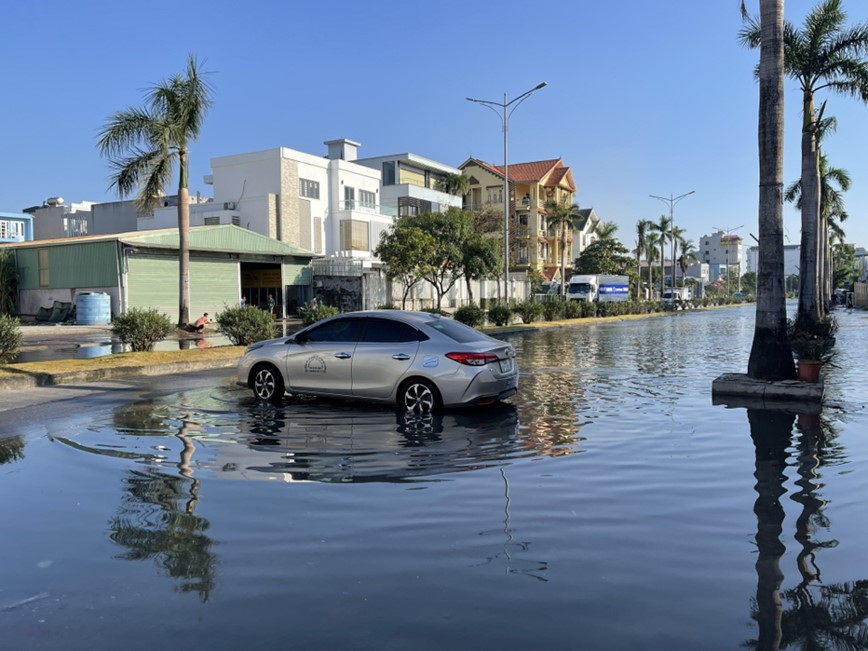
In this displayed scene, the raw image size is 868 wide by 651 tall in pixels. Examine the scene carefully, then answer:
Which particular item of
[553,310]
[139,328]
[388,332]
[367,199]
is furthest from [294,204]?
[388,332]

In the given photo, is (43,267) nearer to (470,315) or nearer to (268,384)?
(470,315)

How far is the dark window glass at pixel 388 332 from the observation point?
10.8m

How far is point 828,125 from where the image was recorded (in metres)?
28.9

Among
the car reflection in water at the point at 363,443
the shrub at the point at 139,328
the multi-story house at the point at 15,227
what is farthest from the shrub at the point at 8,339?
the multi-story house at the point at 15,227

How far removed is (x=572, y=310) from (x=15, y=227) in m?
51.4

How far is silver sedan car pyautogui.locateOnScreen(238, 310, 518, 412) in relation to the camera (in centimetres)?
1039

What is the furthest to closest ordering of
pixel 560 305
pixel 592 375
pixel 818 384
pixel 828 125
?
pixel 560 305
pixel 828 125
pixel 592 375
pixel 818 384

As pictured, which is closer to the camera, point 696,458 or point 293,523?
point 293,523

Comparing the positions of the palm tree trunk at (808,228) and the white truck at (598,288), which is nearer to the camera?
the palm tree trunk at (808,228)

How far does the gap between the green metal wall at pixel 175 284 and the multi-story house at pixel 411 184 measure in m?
21.5

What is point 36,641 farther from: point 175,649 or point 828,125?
point 828,125

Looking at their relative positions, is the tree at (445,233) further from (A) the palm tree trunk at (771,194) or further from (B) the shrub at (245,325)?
(A) the palm tree trunk at (771,194)

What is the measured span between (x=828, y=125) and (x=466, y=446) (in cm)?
2688

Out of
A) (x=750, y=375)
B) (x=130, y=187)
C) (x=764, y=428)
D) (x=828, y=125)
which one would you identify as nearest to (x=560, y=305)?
(x=828, y=125)
